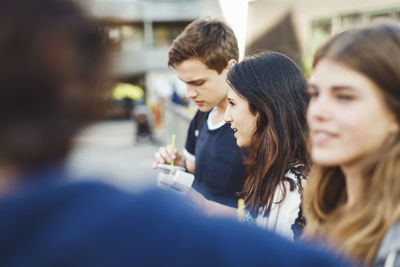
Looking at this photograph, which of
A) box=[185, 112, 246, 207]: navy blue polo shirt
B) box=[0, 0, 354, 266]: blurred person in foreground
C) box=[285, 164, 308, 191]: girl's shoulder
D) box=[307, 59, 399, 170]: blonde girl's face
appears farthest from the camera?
box=[185, 112, 246, 207]: navy blue polo shirt

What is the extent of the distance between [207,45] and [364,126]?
1777 millimetres

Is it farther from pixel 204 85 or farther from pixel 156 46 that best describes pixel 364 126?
pixel 156 46

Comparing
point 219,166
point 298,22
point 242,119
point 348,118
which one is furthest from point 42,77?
point 298,22

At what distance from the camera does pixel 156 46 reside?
3144 cm

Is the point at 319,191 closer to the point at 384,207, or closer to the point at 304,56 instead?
the point at 384,207

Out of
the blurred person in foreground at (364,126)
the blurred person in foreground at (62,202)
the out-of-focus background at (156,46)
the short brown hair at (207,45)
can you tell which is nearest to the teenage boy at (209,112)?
the short brown hair at (207,45)

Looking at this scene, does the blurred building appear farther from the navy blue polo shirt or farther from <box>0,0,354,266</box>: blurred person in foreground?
<box>0,0,354,266</box>: blurred person in foreground

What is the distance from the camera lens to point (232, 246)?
600 millimetres

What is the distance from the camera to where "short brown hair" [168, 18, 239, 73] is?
2.76 metres

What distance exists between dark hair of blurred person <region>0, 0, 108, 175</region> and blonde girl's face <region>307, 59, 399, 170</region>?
695 millimetres

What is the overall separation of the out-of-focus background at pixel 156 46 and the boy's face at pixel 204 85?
327mm

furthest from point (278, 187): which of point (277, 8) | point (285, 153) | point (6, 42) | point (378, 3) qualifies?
point (277, 8)

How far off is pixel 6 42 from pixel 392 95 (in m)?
0.94

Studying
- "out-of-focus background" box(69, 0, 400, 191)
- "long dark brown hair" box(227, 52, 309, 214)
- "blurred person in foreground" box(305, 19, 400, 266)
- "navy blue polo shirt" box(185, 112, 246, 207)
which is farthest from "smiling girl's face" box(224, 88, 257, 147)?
"blurred person in foreground" box(305, 19, 400, 266)
